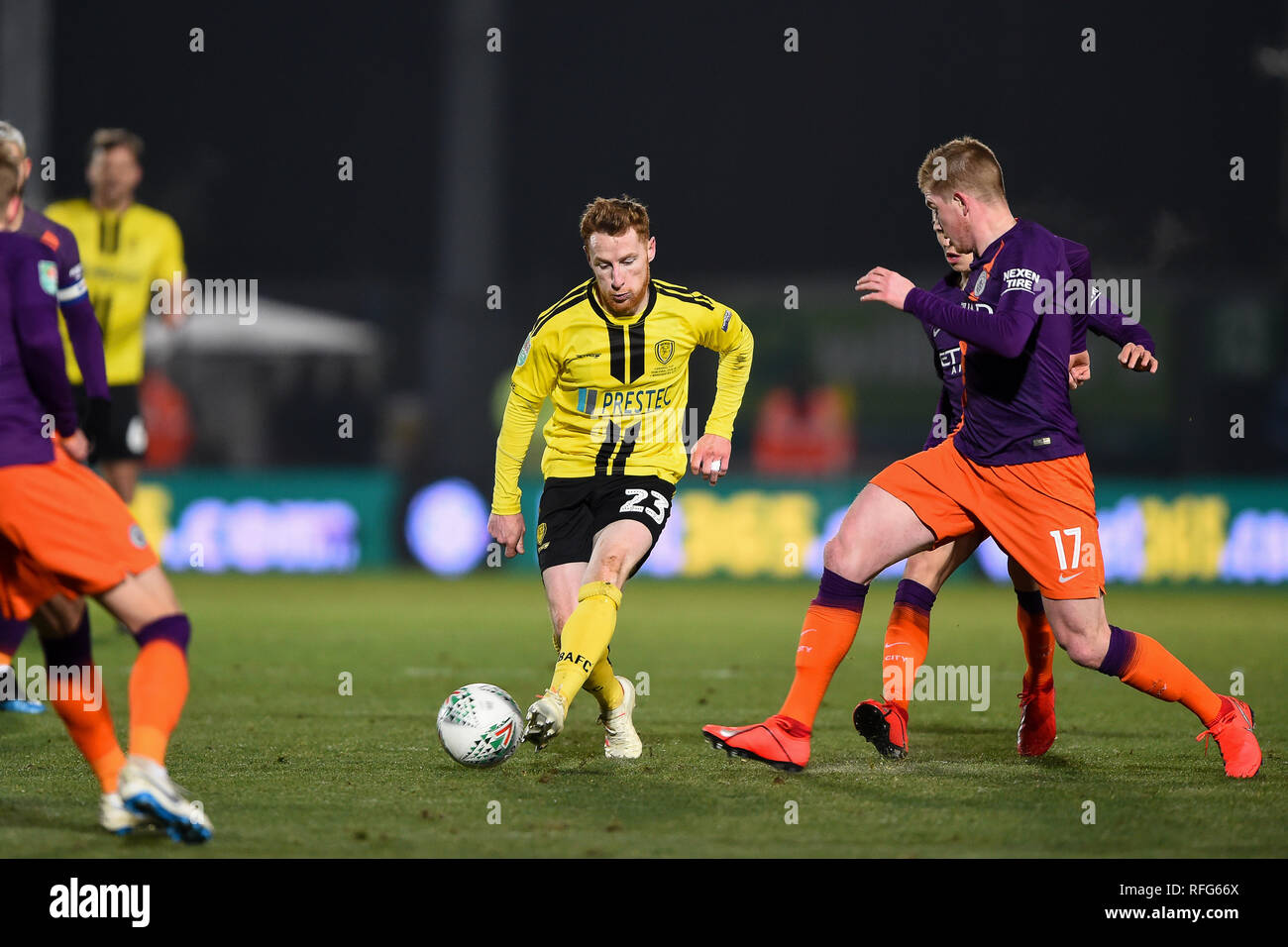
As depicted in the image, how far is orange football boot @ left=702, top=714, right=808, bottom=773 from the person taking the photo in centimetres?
510

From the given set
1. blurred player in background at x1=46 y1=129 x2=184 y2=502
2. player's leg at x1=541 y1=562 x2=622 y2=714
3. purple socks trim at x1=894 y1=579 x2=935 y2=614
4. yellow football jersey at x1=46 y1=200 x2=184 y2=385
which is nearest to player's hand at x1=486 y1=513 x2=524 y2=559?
player's leg at x1=541 y1=562 x2=622 y2=714

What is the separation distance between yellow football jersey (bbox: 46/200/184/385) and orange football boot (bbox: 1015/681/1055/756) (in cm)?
546

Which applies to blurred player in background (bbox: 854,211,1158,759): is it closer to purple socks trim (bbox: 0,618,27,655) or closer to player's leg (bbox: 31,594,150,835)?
player's leg (bbox: 31,594,150,835)

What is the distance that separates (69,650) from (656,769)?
6.40ft

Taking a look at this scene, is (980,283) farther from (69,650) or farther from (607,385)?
(69,650)

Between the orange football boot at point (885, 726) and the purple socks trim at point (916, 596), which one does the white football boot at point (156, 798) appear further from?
the purple socks trim at point (916, 596)

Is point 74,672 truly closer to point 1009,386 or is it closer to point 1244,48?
point 1009,386

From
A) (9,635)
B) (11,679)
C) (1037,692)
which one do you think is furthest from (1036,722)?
(11,679)

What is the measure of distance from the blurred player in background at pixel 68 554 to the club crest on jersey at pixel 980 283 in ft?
8.70

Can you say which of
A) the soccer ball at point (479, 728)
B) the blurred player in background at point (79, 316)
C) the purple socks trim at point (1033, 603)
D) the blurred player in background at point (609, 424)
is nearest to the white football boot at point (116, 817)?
the blurred player in background at point (79, 316)

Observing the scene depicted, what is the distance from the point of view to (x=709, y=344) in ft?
20.1

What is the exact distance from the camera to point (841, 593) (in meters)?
5.32

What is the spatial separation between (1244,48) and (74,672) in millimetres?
19048
